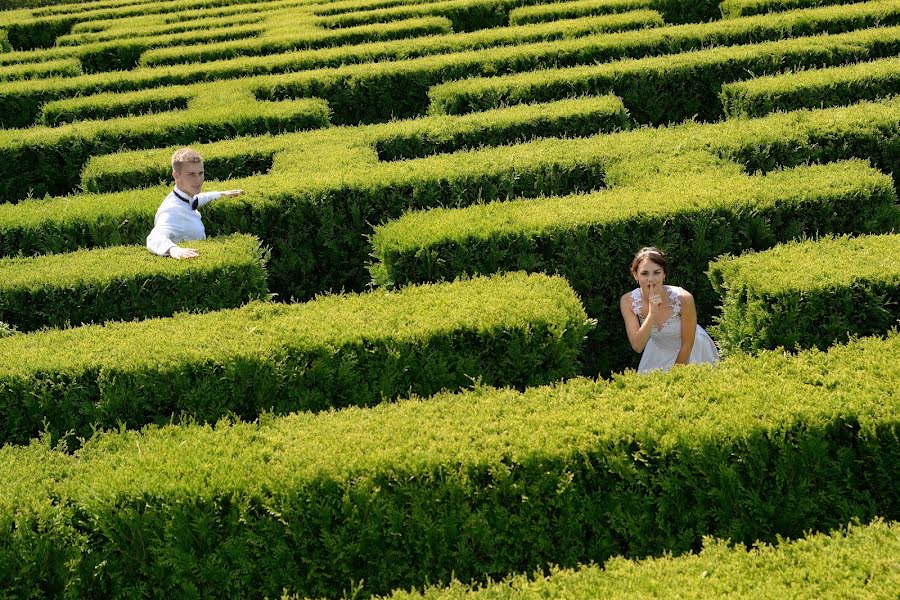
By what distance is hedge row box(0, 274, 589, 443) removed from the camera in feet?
23.0

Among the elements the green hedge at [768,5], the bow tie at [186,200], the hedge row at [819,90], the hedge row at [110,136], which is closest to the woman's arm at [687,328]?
the bow tie at [186,200]

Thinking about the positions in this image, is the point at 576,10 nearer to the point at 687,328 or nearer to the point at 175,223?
the point at 175,223

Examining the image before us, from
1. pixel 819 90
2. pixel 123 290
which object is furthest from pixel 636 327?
pixel 819 90

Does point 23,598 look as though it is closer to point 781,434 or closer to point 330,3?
point 781,434

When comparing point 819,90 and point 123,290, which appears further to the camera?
point 819,90

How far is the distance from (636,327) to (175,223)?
5472mm

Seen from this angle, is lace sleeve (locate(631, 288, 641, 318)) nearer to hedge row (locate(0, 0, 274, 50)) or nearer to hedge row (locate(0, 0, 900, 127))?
hedge row (locate(0, 0, 900, 127))

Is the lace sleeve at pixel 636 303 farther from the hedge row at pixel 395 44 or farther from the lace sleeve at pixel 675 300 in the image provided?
the hedge row at pixel 395 44

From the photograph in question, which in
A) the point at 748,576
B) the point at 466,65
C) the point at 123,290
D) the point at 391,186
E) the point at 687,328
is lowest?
the point at 687,328

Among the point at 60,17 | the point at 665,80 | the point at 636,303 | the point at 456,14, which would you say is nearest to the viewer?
the point at 636,303

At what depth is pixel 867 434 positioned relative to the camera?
5.36 metres

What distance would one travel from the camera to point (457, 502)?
5402 mm

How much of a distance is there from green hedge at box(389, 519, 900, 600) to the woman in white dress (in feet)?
11.3

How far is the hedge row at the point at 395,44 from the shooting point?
56.6 ft
